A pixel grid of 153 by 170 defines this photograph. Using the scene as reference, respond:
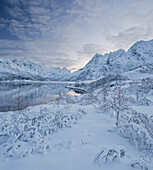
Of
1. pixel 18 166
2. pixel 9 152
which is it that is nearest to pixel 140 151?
pixel 18 166

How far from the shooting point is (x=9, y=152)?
3.07m

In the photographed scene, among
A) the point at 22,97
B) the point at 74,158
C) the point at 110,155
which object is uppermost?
the point at 110,155

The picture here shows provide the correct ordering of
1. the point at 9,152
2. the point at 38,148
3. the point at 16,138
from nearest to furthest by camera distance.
→ 1. the point at 9,152
2. the point at 38,148
3. the point at 16,138

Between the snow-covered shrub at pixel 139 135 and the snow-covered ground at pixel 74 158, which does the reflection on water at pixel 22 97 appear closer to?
the snow-covered ground at pixel 74 158

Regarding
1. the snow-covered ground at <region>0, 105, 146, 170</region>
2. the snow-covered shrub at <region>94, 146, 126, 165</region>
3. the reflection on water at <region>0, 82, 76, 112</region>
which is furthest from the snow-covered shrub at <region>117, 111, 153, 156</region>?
the reflection on water at <region>0, 82, 76, 112</region>

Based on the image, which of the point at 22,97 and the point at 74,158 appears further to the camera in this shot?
the point at 22,97

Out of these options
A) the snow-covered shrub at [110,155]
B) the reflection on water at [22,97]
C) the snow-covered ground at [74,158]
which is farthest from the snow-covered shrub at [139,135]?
the reflection on water at [22,97]

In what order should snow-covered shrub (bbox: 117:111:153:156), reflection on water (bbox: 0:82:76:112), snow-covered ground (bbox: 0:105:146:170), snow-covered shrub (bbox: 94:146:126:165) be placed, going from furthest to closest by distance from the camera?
reflection on water (bbox: 0:82:76:112), snow-covered shrub (bbox: 117:111:153:156), snow-covered shrub (bbox: 94:146:126:165), snow-covered ground (bbox: 0:105:146:170)

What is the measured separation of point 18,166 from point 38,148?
754 mm

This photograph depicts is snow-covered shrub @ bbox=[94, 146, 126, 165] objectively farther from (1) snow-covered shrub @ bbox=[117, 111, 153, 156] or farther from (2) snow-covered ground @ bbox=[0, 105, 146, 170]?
(1) snow-covered shrub @ bbox=[117, 111, 153, 156]

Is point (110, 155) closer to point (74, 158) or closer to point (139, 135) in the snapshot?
point (74, 158)

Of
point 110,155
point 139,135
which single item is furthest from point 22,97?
point 139,135

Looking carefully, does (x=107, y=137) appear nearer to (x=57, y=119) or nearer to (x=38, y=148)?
(x=38, y=148)

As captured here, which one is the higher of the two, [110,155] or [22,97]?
[110,155]
